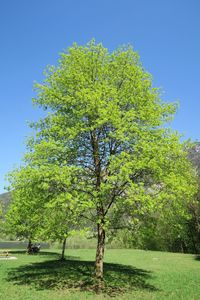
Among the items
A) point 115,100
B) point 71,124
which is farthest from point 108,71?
point 71,124

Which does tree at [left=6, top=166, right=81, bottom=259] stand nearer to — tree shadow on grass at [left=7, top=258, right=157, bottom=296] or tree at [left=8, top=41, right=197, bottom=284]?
tree at [left=8, top=41, right=197, bottom=284]

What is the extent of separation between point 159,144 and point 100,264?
921cm

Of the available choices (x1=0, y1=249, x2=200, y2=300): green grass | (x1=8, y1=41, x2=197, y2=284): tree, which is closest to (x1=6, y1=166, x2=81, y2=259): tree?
(x1=8, y1=41, x2=197, y2=284): tree

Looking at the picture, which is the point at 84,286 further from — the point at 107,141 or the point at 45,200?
the point at 107,141

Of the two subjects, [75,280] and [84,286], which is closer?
[84,286]

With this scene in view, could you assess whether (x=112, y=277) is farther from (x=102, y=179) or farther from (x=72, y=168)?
(x=72, y=168)

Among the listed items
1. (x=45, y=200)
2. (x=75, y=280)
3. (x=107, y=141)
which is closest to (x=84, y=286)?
(x=75, y=280)

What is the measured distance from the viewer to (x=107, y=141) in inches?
859

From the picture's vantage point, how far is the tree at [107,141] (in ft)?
64.6

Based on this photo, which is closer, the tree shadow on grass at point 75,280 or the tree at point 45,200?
the tree at point 45,200

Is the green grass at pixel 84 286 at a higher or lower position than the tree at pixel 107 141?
lower

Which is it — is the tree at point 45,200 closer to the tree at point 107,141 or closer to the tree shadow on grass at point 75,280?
the tree at point 107,141

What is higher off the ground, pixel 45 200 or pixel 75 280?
pixel 45 200

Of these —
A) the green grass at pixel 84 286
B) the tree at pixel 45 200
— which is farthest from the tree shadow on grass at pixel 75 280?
the tree at pixel 45 200
